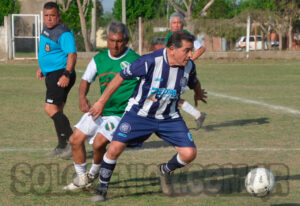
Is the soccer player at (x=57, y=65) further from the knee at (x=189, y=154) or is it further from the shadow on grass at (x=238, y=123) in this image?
the shadow on grass at (x=238, y=123)

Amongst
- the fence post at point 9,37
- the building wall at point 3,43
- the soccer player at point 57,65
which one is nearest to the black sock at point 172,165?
the soccer player at point 57,65

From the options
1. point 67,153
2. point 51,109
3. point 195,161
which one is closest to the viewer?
point 195,161

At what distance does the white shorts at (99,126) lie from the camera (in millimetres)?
5664

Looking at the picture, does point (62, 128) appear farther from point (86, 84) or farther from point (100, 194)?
point (100, 194)

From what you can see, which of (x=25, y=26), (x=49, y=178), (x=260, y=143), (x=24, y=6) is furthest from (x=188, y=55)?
(x=24, y=6)

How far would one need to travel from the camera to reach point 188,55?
17.2ft

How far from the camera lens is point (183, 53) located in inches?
205

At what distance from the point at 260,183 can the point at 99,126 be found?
5.44 feet

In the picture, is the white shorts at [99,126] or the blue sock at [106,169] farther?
the white shorts at [99,126]

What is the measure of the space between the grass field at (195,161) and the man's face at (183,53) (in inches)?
52.2

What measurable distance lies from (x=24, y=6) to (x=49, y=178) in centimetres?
6585

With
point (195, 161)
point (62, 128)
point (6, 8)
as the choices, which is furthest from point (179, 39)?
point (6, 8)

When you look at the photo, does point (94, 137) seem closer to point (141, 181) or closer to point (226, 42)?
point (141, 181)

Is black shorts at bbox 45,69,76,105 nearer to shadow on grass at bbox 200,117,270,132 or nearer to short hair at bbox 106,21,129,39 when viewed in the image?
short hair at bbox 106,21,129,39
